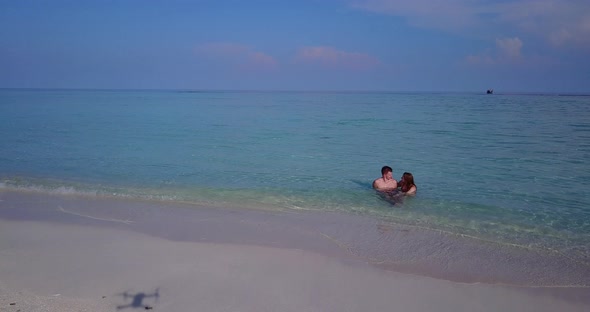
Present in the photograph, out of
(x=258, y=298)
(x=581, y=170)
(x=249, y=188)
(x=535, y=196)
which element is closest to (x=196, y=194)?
(x=249, y=188)

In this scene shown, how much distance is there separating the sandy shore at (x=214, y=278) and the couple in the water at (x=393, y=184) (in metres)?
4.09

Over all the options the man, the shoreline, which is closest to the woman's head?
the man

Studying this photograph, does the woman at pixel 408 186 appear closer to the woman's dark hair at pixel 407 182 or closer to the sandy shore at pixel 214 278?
the woman's dark hair at pixel 407 182

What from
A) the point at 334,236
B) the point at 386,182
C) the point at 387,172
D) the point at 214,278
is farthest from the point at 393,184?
the point at 214,278

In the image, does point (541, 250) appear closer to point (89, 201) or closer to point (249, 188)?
point (249, 188)

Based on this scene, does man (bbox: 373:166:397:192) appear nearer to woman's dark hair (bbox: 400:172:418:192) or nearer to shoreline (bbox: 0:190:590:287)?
woman's dark hair (bbox: 400:172:418:192)

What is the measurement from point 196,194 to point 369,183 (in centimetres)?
520

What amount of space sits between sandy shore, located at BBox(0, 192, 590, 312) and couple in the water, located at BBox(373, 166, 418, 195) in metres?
4.09

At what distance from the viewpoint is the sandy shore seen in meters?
4.85

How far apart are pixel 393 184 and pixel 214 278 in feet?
22.4

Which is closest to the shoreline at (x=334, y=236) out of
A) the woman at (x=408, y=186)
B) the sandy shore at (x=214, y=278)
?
the sandy shore at (x=214, y=278)

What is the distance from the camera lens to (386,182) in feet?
36.3

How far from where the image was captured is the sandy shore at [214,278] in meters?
4.85

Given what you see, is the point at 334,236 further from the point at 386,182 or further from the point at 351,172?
the point at 351,172
